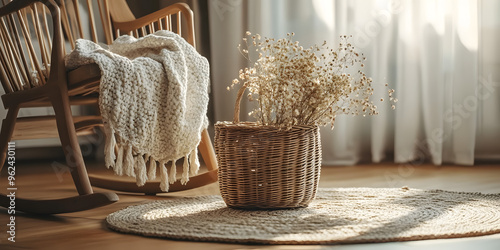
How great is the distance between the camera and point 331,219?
4.90 feet

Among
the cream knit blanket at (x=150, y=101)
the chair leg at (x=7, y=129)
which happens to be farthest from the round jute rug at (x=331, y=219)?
the chair leg at (x=7, y=129)

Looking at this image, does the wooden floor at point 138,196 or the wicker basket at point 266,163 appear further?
the wicker basket at point 266,163

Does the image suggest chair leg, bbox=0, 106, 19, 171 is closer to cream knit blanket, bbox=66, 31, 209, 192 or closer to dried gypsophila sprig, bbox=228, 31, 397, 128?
cream knit blanket, bbox=66, 31, 209, 192

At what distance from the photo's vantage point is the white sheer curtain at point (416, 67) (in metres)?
2.51

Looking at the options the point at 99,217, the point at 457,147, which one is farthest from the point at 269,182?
the point at 457,147

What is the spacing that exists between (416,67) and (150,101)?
1.33m

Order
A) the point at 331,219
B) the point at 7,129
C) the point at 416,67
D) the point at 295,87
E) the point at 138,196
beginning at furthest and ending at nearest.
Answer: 1. the point at 416,67
2. the point at 138,196
3. the point at 7,129
4. the point at 295,87
5. the point at 331,219

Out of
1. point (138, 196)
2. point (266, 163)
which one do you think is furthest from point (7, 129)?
point (266, 163)

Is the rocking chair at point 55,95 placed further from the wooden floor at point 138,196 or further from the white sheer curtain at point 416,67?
the white sheer curtain at point 416,67

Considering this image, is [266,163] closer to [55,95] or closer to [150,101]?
[150,101]

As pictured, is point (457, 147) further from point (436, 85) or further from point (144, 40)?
point (144, 40)

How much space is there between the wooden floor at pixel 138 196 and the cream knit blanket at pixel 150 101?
187 mm

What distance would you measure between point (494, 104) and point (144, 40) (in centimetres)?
147

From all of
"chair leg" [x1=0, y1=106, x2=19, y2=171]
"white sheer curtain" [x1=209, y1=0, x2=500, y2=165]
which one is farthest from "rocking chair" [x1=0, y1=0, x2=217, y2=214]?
"white sheer curtain" [x1=209, y1=0, x2=500, y2=165]
